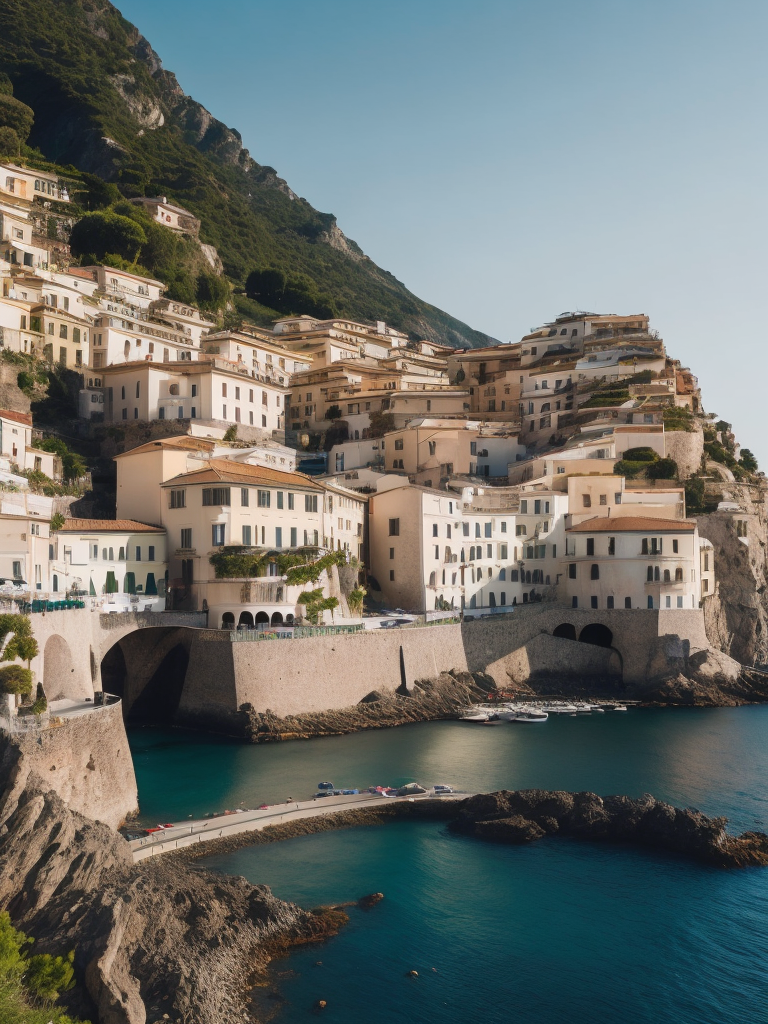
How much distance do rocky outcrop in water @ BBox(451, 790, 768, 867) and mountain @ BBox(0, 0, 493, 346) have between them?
82.3 meters

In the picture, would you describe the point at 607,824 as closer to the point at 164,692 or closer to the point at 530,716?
the point at 530,716

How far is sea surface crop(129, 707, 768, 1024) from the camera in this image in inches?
978

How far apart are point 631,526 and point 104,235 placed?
5215 cm

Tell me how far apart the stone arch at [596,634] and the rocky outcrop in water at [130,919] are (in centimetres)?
4252

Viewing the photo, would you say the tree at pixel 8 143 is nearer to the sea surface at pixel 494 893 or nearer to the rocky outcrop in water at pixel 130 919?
the sea surface at pixel 494 893

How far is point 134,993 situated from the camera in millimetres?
21859

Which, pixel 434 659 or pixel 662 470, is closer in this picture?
pixel 434 659

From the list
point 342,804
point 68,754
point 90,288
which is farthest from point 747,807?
point 90,288

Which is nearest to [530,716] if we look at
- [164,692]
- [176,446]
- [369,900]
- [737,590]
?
[164,692]

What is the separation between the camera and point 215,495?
5112 cm

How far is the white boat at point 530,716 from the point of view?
54.3 m

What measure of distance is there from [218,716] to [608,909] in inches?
874

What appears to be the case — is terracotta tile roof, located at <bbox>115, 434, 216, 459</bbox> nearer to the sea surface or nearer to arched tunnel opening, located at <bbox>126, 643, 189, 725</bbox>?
arched tunnel opening, located at <bbox>126, 643, 189, 725</bbox>

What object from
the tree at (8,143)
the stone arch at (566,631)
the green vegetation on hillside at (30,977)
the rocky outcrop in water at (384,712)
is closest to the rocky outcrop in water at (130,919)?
the green vegetation on hillside at (30,977)
